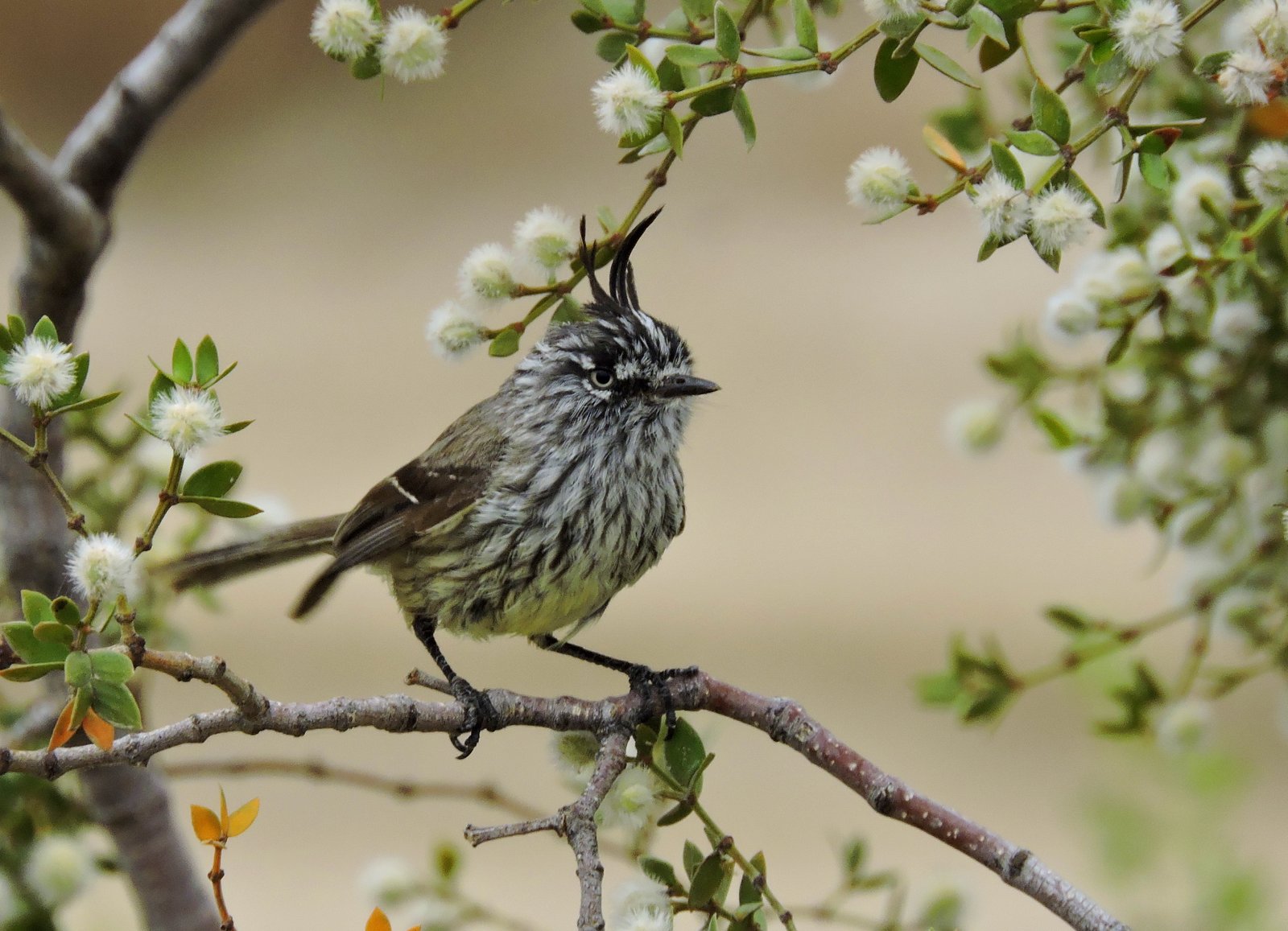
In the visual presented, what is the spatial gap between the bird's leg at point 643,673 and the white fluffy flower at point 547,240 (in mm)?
293

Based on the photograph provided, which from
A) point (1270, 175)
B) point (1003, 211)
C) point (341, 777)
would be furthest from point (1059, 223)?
point (341, 777)

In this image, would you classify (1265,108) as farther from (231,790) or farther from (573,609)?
(231,790)

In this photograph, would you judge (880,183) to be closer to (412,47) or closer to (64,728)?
(412,47)

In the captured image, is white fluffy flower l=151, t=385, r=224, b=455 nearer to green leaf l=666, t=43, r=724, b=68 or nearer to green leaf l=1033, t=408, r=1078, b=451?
green leaf l=666, t=43, r=724, b=68

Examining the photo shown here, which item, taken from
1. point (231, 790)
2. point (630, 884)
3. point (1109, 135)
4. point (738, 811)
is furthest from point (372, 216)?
point (630, 884)

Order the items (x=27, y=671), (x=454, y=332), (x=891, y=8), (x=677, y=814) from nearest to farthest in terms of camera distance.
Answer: (x=27, y=671), (x=891, y=8), (x=677, y=814), (x=454, y=332)

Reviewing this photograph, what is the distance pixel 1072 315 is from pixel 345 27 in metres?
0.49

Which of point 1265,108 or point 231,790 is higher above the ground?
point 231,790

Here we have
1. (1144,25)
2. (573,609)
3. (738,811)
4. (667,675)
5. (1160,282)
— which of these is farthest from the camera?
(738,811)

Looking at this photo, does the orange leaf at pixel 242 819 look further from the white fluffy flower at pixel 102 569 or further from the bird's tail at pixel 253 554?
the bird's tail at pixel 253 554

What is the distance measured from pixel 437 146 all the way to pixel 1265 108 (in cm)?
283

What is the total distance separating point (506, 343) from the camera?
0.96 m

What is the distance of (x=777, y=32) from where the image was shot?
108 cm

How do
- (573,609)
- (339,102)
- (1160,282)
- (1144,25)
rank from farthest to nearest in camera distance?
(339,102), (573,609), (1160,282), (1144,25)
